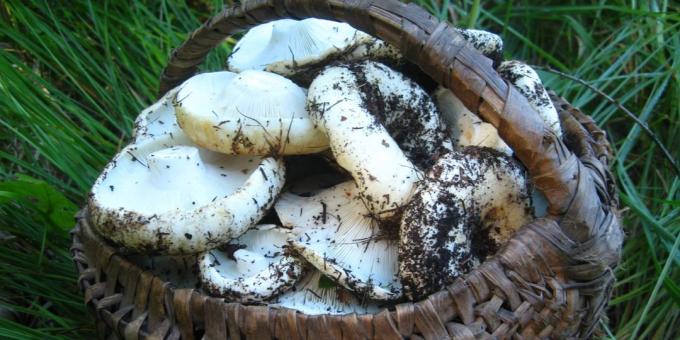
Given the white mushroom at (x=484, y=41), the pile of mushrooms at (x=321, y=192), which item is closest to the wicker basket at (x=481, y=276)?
the pile of mushrooms at (x=321, y=192)

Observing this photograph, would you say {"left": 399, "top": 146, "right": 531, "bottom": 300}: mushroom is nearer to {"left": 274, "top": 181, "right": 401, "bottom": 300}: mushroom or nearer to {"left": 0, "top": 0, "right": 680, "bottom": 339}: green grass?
{"left": 274, "top": 181, "right": 401, "bottom": 300}: mushroom

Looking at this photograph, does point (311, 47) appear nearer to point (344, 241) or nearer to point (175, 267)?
point (344, 241)

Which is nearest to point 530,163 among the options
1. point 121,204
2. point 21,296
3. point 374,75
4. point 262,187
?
point 374,75

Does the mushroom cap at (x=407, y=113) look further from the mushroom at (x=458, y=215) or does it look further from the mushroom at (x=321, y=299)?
the mushroom at (x=321, y=299)

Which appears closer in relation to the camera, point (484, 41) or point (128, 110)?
point (484, 41)

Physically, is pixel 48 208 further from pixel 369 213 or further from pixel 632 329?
pixel 632 329

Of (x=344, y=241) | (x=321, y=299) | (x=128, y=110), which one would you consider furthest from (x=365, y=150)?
(x=128, y=110)
